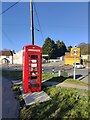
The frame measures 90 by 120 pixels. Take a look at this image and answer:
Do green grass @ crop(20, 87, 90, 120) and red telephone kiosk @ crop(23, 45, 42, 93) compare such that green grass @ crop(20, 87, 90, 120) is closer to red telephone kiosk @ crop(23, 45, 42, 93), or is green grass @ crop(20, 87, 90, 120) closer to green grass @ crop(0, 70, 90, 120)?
green grass @ crop(0, 70, 90, 120)

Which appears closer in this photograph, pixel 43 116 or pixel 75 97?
pixel 43 116

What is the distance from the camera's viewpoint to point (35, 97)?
10.5 meters

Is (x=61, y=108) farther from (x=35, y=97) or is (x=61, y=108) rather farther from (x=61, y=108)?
(x=35, y=97)

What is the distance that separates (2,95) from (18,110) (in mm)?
2823

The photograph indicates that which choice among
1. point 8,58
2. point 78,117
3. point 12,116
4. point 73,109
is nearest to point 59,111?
point 73,109

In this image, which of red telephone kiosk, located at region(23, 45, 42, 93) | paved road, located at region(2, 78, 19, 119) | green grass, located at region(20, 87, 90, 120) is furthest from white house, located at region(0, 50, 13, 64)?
green grass, located at region(20, 87, 90, 120)

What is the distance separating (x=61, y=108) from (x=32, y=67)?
4020 mm

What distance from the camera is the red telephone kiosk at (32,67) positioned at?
1162cm

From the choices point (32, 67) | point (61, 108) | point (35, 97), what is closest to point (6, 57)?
point (32, 67)

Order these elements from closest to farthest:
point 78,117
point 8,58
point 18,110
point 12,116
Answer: point 78,117
point 12,116
point 18,110
point 8,58

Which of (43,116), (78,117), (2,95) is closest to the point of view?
(78,117)

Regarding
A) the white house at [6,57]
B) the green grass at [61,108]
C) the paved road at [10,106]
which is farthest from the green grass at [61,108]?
the white house at [6,57]

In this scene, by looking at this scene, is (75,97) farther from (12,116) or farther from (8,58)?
(8,58)

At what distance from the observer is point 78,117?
23.0 feet
